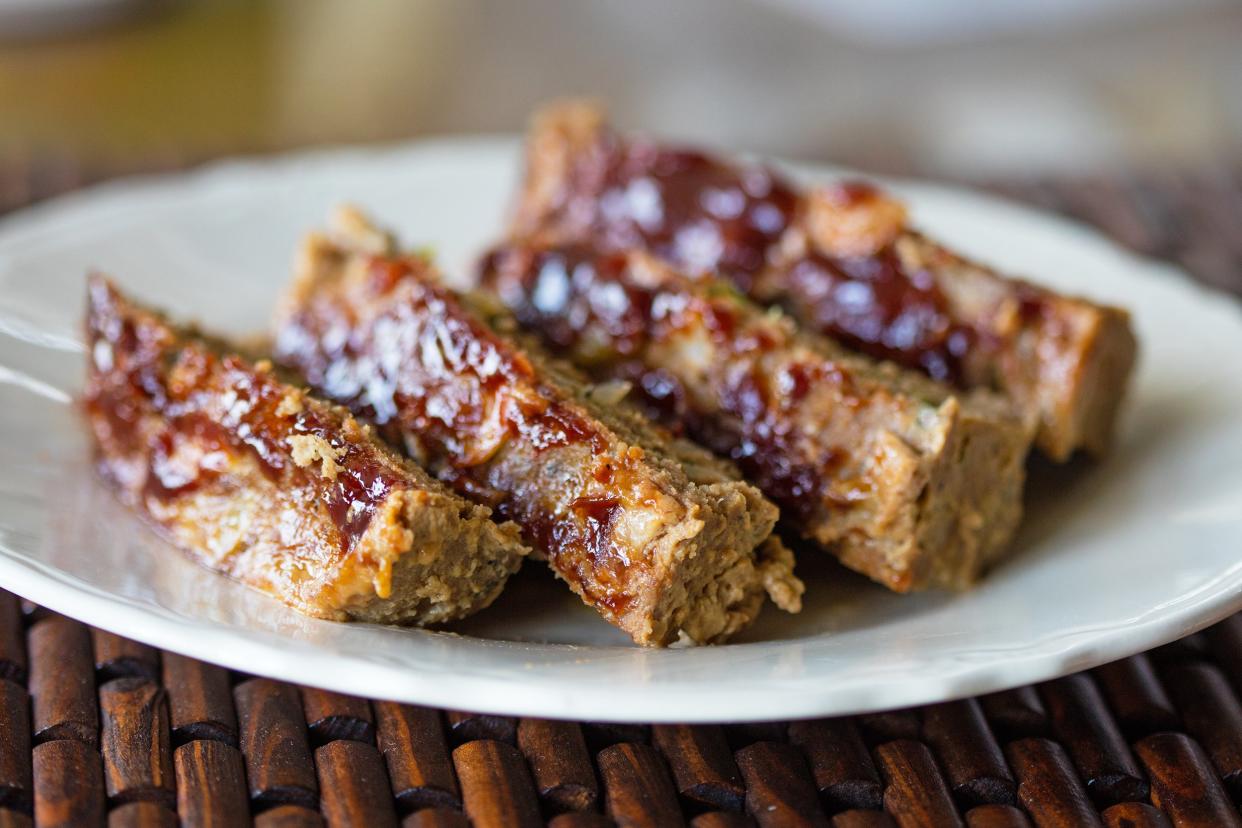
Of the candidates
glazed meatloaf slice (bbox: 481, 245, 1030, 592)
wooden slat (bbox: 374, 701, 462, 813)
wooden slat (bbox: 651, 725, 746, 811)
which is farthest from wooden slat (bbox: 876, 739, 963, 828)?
wooden slat (bbox: 374, 701, 462, 813)

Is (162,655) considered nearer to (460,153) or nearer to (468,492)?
(468,492)

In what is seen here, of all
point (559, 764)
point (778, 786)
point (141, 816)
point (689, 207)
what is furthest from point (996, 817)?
point (689, 207)

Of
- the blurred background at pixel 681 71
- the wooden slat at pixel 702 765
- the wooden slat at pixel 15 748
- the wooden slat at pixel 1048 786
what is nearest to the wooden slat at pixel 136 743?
the wooden slat at pixel 15 748

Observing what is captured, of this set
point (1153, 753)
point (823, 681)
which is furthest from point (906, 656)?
point (1153, 753)

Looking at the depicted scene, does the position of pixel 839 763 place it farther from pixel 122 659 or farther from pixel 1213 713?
pixel 122 659

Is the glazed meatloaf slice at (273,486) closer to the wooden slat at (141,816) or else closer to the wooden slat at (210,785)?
the wooden slat at (210,785)
